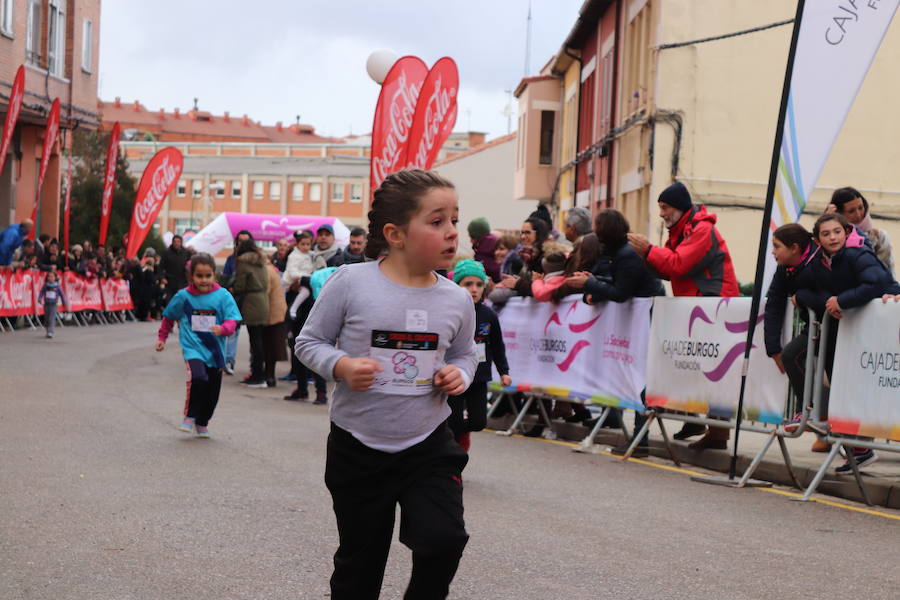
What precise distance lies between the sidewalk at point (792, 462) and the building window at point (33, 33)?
24571 millimetres

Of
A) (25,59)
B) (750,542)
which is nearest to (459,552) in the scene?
(750,542)

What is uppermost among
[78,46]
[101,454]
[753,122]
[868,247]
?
[78,46]

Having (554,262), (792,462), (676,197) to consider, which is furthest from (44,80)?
(792,462)

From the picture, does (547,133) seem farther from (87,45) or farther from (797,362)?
(797,362)

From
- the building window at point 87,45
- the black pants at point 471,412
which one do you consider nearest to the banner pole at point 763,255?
the black pants at point 471,412

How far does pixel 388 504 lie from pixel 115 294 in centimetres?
3120

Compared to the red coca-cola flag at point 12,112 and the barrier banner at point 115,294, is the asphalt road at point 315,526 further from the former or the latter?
the barrier banner at point 115,294

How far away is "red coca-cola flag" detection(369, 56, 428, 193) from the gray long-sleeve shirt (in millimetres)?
12828

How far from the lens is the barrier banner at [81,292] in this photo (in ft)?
98.5

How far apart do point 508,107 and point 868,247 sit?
Answer: 6067cm

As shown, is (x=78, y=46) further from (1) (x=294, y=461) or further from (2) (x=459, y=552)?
(2) (x=459, y=552)

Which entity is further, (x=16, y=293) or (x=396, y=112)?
(x=16, y=293)

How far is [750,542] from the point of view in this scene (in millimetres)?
7164

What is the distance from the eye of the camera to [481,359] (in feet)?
29.9
